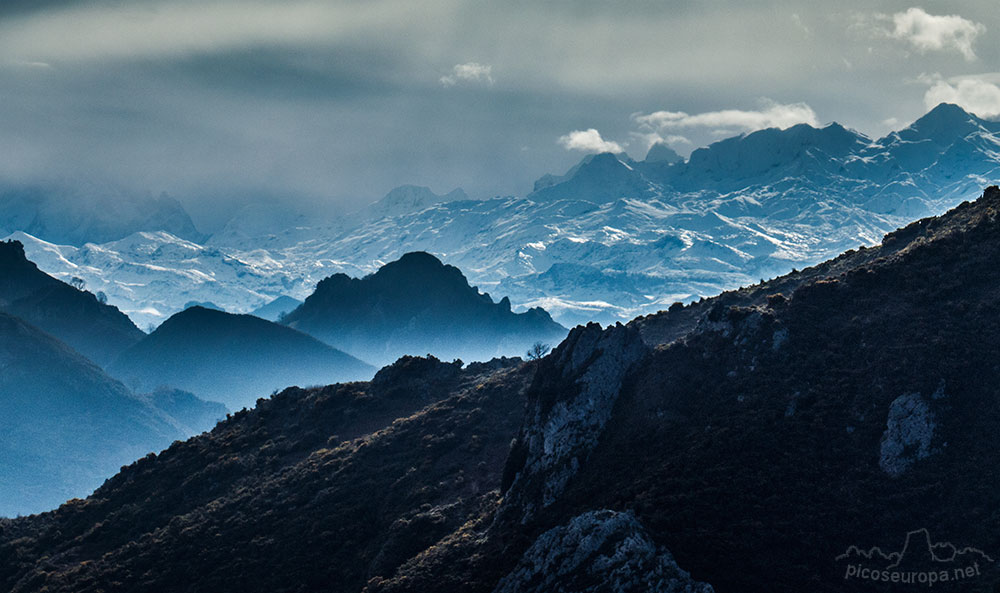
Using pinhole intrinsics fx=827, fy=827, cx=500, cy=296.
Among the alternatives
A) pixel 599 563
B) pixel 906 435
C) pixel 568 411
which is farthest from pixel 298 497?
pixel 906 435

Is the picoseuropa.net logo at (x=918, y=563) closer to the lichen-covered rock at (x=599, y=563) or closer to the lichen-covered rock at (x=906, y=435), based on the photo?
the lichen-covered rock at (x=906, y=435)

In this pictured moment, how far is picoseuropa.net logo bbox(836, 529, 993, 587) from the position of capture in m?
59.8

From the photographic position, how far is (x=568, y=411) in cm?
8812

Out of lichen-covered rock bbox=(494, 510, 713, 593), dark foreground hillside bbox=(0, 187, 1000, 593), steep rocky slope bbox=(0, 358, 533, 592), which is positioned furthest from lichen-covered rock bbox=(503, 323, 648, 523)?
lichen-covered rock bbox=(494, 510, 713, 593)

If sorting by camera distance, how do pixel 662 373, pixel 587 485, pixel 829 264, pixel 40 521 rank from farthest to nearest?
pixel 40 521, pixel 829 264, pixel 662 373, pixel 587 485

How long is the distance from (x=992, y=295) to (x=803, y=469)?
96.1 ft

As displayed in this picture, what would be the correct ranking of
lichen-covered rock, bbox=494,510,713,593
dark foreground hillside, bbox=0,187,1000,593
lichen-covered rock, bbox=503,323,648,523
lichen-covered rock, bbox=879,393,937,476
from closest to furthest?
lichen-covered rock, bbox=494,510,713,593 < dark foreground hillside, bbox=0,187,1000,593 < lichen-covered rock, bbox=879,393,937,476 < lichen-covered rock, bbox=503,323,648,523

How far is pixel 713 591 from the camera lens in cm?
5875

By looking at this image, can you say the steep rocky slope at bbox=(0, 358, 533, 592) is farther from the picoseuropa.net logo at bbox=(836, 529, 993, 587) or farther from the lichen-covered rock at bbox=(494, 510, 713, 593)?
the picoseuropa.net logo at bbox=(836, 529, 993, 587)

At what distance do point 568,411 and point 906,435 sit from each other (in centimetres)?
3247

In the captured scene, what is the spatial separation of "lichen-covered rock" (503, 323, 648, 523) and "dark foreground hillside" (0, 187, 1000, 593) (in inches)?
10.2

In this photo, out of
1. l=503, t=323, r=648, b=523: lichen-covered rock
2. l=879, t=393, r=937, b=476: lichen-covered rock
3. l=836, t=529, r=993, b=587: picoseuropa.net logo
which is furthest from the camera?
l=503, t=323, r=648, b=523: lichen-covered rock

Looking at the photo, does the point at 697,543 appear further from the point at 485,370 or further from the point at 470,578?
the point at 485,370

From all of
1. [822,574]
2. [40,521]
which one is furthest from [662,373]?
[40,521]
